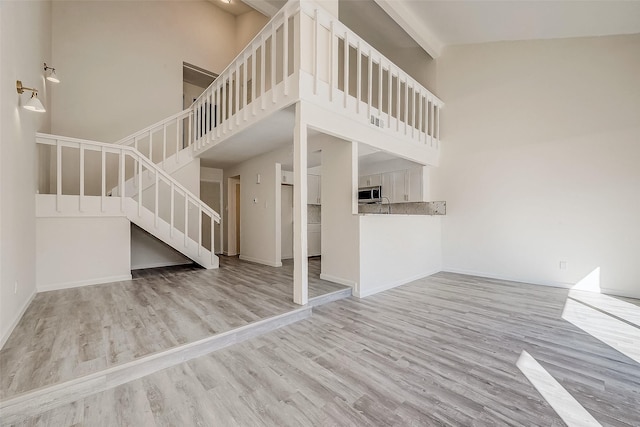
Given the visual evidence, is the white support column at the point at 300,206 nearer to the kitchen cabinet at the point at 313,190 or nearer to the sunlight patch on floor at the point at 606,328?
the sunlight patch on floor at the point at 606,328

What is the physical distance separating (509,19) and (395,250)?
4.08 metres

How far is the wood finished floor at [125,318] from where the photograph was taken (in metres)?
1.89

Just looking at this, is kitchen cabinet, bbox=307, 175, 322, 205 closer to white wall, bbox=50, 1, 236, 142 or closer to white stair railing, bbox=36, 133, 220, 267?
white stair railing, bbox=36, 133, 220, 267

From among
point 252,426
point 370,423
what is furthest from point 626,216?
point 252,426

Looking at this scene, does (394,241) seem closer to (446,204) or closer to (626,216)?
(446,204)

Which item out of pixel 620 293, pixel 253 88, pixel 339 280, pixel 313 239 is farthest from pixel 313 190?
pixel 620 293

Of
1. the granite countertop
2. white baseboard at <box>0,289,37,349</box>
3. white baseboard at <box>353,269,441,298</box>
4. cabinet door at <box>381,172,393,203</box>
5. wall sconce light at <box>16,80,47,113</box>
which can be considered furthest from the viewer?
cabinet door at <box>381,172,393,203</box>

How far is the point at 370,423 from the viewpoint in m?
1.49

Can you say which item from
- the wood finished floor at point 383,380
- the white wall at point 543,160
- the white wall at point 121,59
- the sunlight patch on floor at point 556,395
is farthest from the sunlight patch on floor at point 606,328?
the white wall at point 121,59

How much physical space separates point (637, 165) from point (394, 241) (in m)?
3.57

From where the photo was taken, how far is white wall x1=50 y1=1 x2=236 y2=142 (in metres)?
5.46

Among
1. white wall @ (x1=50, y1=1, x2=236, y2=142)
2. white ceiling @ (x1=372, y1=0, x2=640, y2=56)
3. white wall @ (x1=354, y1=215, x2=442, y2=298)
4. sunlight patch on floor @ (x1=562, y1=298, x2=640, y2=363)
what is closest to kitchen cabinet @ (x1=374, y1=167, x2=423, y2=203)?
white wall @ (x1=354, y1=215, x2=442, y2=298)

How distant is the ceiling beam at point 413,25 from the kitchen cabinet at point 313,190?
376 cm

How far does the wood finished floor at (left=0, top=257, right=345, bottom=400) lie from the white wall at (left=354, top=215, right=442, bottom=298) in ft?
1.76
